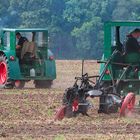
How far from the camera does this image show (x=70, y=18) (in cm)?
6531

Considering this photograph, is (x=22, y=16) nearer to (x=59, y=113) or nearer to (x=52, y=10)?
(x=52, y=10)

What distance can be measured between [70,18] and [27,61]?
38754mm

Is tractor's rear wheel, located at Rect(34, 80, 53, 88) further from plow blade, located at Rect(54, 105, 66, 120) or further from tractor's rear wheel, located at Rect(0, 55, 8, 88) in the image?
plow blade, located at Rect(54, 105, 66, 120)

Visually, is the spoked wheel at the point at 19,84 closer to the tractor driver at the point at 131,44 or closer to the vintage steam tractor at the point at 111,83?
the vintage steam tractor at the point at 111,83

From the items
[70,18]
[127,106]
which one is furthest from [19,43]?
[70,18]

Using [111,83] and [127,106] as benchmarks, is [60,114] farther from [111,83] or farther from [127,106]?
[111,83]

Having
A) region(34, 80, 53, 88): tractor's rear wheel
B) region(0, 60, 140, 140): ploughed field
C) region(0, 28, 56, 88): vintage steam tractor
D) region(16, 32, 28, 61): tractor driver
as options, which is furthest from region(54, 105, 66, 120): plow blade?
region(34, 80, 53, 88): tractor's rear wheel

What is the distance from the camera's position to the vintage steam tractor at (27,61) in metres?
26.2

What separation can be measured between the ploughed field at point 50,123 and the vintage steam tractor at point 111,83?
0.21m

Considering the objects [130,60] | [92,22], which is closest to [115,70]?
[130,60]

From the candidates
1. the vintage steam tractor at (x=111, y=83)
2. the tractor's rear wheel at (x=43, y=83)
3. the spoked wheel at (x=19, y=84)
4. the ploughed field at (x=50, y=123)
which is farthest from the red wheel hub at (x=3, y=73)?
the vintage steam tractor at (x=111, y=83)

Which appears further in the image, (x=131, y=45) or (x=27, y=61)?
(x=27, y=61)

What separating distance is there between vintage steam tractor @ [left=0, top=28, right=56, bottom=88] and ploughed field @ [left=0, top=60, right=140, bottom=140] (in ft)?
10.5

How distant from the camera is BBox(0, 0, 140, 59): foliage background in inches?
2383
